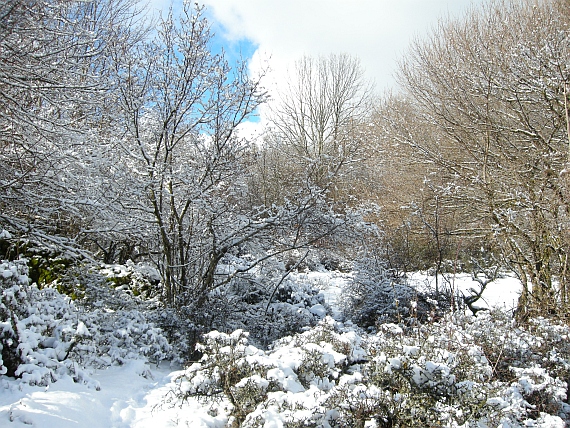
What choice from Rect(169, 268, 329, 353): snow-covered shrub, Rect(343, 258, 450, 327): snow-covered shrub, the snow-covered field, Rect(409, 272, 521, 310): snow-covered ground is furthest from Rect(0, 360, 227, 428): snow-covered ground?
Rect(409, 272, 521, 310): snow-covered ground

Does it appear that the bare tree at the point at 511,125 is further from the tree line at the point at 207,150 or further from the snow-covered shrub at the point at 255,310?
the snow-covered shrub at the point at 255,310

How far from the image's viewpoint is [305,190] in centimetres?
681

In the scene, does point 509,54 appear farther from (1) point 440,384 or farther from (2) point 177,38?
(1) point 440,384

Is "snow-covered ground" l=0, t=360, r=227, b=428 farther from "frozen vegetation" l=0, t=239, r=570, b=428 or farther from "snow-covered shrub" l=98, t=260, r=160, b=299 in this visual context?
"snow-covered shrub" l=98, t=260, r=160, b=299

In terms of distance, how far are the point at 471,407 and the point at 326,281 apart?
320 inches

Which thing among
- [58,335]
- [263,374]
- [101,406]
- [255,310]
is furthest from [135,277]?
[263,374]

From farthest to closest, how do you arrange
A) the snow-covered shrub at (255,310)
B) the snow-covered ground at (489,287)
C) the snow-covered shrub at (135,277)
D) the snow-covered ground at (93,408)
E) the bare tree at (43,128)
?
the snow-covered ground at (489,287) < the snow-covered shrub at (135,277) < the snow-covered shrub at (255,310) < the bare tree at (43,128) < the snow-covered ground at (93,408)

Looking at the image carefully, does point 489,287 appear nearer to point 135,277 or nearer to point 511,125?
point 511,125

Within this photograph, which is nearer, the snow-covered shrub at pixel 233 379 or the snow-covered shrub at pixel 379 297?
the snow-covered shrub at pixel 233 379

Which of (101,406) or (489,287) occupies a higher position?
(489,287)

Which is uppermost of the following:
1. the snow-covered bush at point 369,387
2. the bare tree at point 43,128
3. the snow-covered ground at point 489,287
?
the bare tree at point 43,128

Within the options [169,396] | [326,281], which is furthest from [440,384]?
[326,281]

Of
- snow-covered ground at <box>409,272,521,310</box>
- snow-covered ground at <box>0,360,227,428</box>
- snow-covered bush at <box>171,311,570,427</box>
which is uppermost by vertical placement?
snow-covered ground at <box>409,272,521,310</box>

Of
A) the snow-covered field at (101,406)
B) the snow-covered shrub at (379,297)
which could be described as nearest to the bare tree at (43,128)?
the snow-covered field at (101,406)
